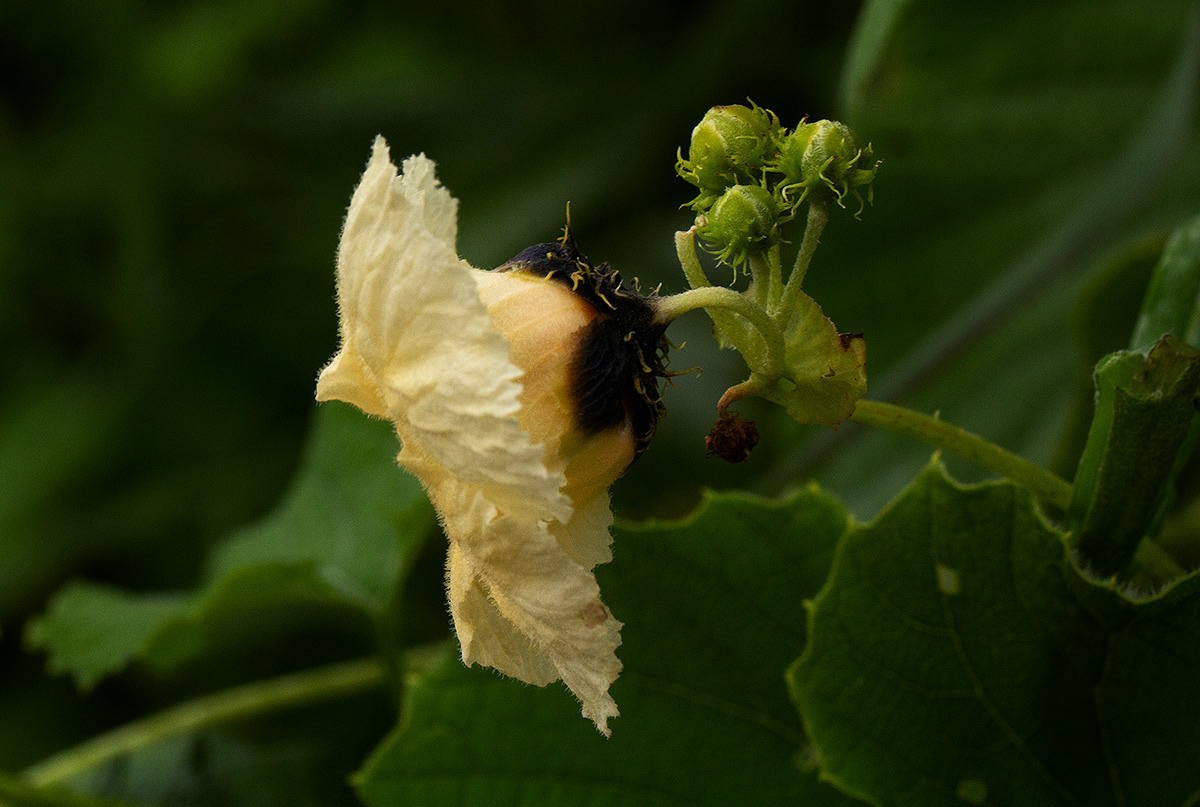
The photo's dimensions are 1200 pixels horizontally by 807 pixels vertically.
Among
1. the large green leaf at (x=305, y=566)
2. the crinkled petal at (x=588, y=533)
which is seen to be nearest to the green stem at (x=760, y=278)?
the crinkled petal at (x=588, y=533)

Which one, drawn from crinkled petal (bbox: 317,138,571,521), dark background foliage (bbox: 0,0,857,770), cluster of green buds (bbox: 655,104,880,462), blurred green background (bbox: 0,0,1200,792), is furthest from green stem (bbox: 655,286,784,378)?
dark background foliage (bbox: 0,0,857,770)

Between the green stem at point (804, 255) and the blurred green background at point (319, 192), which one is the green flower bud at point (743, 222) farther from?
the blurred green background at point (319, 192)

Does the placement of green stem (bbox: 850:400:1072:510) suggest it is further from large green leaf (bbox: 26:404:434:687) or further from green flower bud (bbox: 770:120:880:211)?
large green leaf (bbox: 26:404:434:687)

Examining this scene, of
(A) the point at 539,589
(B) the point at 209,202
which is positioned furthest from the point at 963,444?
(B) the point at 209,202

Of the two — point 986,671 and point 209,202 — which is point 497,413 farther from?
point 209,202

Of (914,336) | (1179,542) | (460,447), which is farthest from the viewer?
(914,336)

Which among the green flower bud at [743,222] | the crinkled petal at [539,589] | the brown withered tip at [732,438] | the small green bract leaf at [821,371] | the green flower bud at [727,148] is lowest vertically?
the crinkled petal at [539,589]

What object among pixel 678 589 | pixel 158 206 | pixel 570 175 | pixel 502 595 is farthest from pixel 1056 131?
pixel 158 206

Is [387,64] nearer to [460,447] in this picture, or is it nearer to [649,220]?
[649,220]

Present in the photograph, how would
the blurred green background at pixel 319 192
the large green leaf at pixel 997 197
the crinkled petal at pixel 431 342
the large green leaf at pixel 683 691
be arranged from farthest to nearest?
the blurred green background at pixel 319 192
the large green leaf at pixel 997 197
the large green leaf at pixel 683 691
the crinkled petal at pixel 431 342
